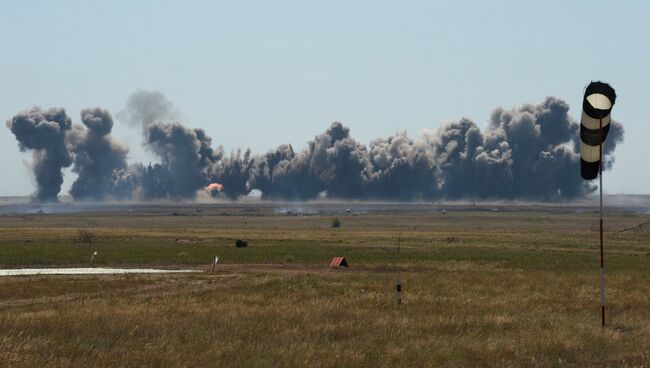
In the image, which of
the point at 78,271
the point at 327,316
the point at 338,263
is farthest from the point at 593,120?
the point at 78,271

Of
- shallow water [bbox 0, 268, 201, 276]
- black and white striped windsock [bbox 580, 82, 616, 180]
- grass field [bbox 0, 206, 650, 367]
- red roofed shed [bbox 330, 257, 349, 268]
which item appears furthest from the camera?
red roofed shed [bbox 330, 257, 349, 268]

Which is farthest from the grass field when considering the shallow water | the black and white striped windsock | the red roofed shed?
the black and white striped windsock

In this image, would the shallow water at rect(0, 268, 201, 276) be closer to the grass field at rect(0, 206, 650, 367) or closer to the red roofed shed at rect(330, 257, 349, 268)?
the grass field at rect(0, 206, 650, 367)

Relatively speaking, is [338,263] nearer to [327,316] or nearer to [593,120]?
[327,316]

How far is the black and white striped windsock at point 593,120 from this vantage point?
83.0 feet

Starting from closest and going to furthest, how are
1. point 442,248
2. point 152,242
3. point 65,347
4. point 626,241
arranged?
point 65,347
point 442,248
point 152,242
point 626,241

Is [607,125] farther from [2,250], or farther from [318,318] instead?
[2,250]

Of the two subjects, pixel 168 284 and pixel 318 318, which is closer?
pixel 318 318

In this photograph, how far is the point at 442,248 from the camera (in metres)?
83.4

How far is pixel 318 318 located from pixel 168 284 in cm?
1530

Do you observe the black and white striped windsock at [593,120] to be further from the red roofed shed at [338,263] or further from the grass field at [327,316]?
the red roofed shed at [338,263]

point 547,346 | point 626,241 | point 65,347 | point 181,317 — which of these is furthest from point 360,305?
point 626,241

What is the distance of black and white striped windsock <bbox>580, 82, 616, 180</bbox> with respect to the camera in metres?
25.3

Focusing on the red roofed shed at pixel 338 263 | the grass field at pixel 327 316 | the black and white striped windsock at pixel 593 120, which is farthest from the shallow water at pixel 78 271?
the black and white striped windsock at pixel 593 120
